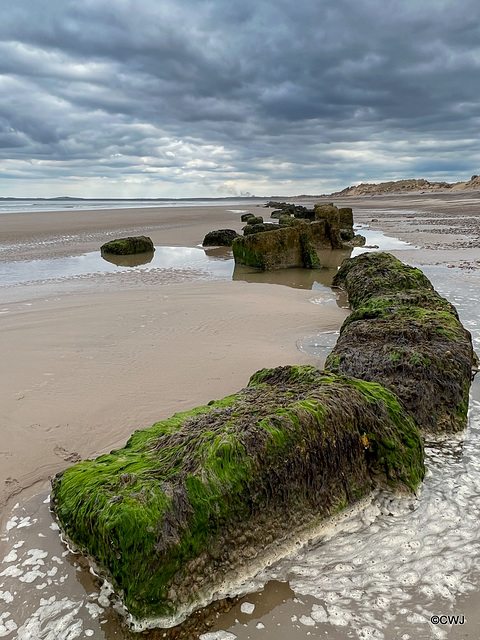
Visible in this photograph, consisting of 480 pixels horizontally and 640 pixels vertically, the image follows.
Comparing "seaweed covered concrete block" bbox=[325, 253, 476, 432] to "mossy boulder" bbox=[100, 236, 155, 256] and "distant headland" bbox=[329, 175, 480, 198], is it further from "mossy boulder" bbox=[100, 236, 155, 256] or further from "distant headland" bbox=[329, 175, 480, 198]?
"distant headland" bbox=[329, 175, 480, 198]

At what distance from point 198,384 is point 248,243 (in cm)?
803

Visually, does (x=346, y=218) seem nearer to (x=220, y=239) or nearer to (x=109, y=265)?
(x=220, y=239)

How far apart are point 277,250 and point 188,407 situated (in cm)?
848

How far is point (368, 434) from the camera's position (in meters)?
3.17

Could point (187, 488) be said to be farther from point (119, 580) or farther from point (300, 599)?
point (300, 599)

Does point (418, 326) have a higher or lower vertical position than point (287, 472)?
higher

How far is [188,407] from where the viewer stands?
171 inches

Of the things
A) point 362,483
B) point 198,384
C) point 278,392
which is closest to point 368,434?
point 362,483

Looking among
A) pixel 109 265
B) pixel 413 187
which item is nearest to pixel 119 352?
pixel 109 265

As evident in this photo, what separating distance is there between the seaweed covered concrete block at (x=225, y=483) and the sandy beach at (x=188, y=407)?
0.19m

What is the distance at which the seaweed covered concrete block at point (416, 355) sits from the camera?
3.92 m

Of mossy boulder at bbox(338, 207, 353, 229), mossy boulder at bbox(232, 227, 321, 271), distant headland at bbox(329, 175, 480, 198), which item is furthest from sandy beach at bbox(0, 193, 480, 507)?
distant headland at bbox(329, 175, 480, 198)

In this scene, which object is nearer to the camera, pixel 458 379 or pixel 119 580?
pixel 119 580

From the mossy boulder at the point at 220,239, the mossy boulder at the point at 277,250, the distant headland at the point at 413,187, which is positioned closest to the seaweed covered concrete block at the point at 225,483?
the mossy boulder at the point at 277,250
